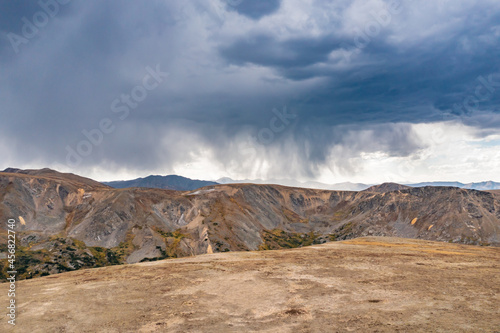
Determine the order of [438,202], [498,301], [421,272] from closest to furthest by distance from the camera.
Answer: [498,301] < [421,272] < [438,202]

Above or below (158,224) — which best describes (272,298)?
above

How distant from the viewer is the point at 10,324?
20.5 metres

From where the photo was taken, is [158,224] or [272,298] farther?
[158,224]

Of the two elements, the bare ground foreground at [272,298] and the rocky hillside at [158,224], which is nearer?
the bare ground foreground at [272,298]

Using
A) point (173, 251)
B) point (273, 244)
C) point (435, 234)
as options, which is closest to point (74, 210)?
point (173, 251)

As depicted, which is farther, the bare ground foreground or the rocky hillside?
the rocky hillside

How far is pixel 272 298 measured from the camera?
81.0 ft

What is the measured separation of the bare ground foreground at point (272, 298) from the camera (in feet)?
63.8

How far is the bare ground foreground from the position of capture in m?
19.5

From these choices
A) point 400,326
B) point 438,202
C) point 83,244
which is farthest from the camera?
point 438,202

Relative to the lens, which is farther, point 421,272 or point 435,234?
point 435,234

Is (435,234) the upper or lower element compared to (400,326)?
lower

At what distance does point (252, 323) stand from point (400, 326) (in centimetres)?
866

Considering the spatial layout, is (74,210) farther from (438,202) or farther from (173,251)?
(438,202)
